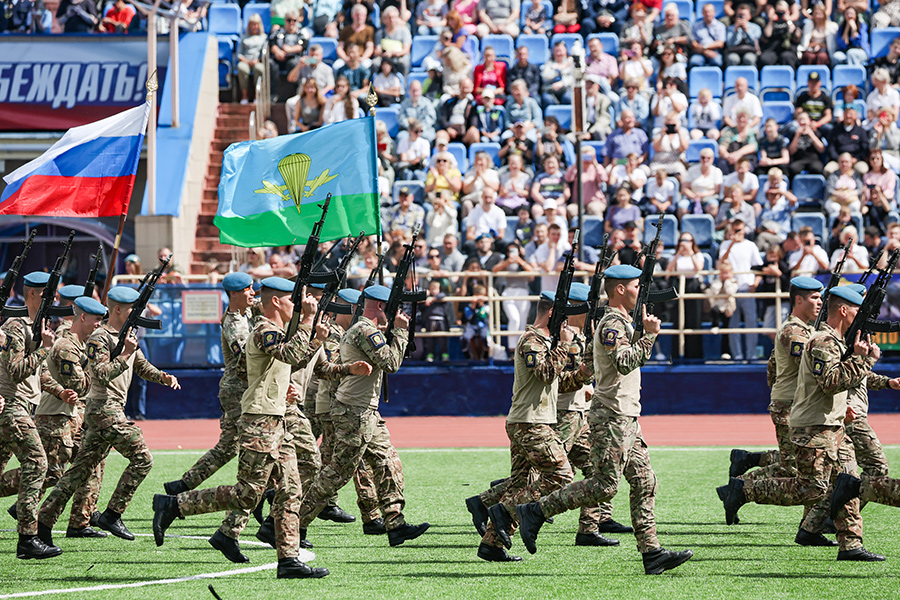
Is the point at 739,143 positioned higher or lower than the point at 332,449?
higher

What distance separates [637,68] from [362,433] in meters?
13.5

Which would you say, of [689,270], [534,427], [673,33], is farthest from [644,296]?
[673,33]

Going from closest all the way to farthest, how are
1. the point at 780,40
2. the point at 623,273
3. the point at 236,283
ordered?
the point at 623,273, the point at 236,283, the point at 780,40

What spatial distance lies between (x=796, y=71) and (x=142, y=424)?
12.0 metres

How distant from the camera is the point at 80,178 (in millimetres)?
12242

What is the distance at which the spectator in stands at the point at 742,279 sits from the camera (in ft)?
57.6

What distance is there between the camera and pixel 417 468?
1402cm

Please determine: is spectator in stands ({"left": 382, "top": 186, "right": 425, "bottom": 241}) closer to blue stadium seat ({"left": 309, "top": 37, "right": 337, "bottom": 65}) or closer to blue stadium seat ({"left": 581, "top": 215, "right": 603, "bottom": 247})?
blue stadium seat ({"left": 581, "top": 215, "right": 603, "bottom": 247})

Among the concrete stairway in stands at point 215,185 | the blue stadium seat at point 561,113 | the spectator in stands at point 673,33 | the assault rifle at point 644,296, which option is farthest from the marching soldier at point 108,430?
the spectator in stands at point 673,33

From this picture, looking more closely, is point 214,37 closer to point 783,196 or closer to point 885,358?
point 783,196

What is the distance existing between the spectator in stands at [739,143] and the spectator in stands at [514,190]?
9.91 ft

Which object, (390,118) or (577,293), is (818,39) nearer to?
(390,118)

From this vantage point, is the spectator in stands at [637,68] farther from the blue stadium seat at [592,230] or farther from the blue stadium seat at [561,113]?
the blue stadium seat at [592,230]

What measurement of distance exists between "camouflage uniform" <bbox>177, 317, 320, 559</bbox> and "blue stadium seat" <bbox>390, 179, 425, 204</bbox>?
11.8m
